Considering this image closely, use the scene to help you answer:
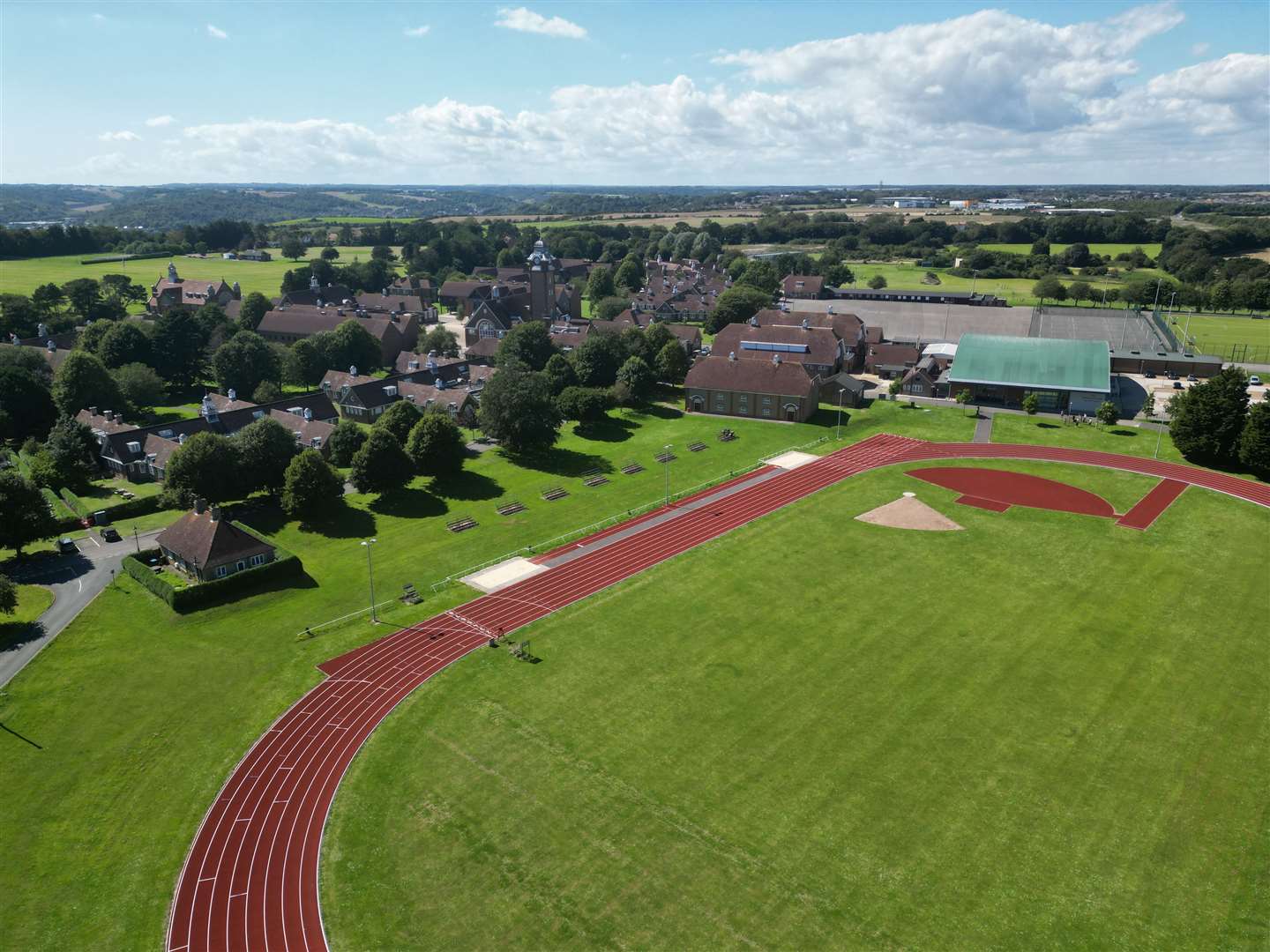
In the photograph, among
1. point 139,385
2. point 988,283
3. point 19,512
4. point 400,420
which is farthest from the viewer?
point 988,283

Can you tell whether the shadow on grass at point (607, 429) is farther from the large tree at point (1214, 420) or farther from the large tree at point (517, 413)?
the large tree at point (1214, 420)

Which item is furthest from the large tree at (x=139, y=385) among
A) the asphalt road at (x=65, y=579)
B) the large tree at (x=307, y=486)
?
the large tree at (x=307, y=486)

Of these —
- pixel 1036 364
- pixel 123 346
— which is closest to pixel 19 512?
pixel 123 346

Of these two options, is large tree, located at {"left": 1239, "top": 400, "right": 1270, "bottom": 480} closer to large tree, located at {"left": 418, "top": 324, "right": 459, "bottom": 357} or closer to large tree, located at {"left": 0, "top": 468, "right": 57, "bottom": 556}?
large tree, located at {"left": 418, "top": 324, "right": 459, "bottom": 357}

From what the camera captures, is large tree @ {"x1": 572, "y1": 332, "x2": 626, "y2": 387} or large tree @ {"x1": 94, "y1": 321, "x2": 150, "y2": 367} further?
large tree @ {"x1": 94, "y1": 321, "x2": 150, "y2": 367}

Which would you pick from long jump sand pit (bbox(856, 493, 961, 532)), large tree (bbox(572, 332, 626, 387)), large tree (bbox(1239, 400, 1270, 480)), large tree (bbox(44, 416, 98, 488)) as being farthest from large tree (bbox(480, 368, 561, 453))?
large tree (bbox(1239, 400, 1270, 480))

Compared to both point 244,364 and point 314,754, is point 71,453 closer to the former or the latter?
point 244,364
